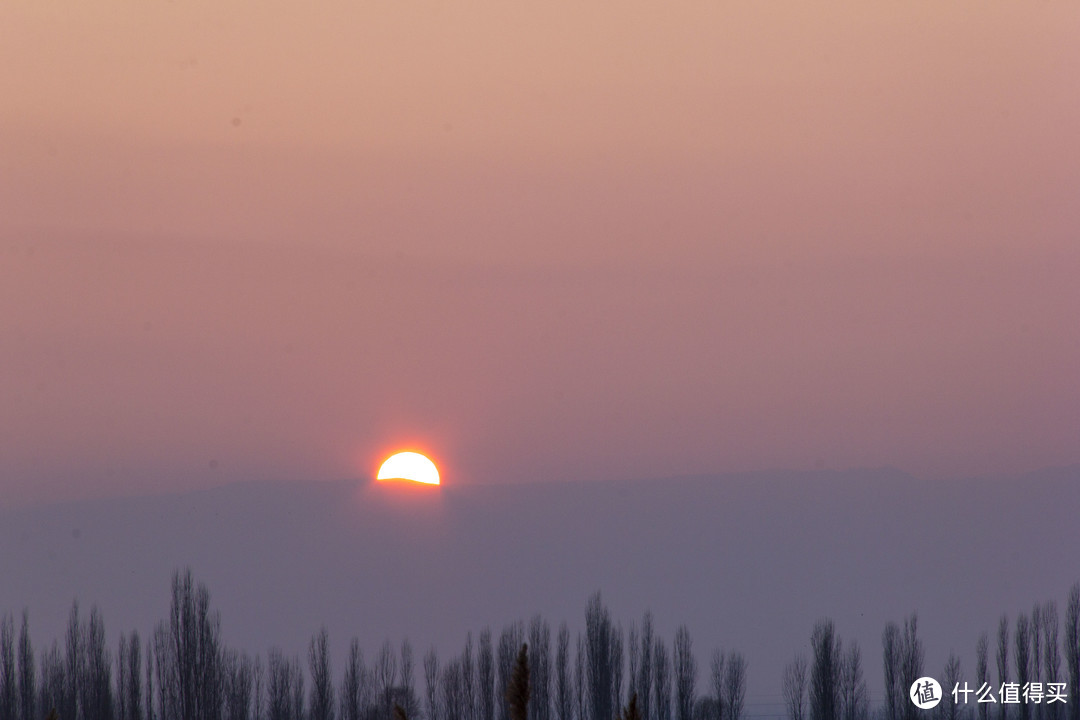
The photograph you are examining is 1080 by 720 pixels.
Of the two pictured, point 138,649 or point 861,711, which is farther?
point 861,711

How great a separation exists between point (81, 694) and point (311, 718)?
8286mm

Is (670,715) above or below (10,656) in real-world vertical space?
below

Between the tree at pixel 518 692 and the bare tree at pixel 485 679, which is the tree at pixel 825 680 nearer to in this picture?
the bare tree at pixel 485 679

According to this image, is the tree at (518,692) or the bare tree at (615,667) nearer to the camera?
the tree at (518,692)

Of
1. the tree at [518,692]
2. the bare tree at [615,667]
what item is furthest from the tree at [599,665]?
the tree at [518,692]

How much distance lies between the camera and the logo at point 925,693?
47.8 m

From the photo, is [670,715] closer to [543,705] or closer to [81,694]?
[543,705]

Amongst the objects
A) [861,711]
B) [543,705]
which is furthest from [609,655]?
[861,711]

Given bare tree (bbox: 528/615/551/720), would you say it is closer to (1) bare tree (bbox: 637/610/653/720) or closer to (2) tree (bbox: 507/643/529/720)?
(1) bare tree (bbox: 637/610/653/720)

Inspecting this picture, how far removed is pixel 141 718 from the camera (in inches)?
1747

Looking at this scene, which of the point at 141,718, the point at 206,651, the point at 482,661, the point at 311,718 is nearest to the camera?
the point at 206,651

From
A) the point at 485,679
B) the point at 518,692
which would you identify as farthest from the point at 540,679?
the point at 518,692

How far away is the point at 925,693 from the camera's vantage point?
4850 centimetres

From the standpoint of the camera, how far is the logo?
157 feet
